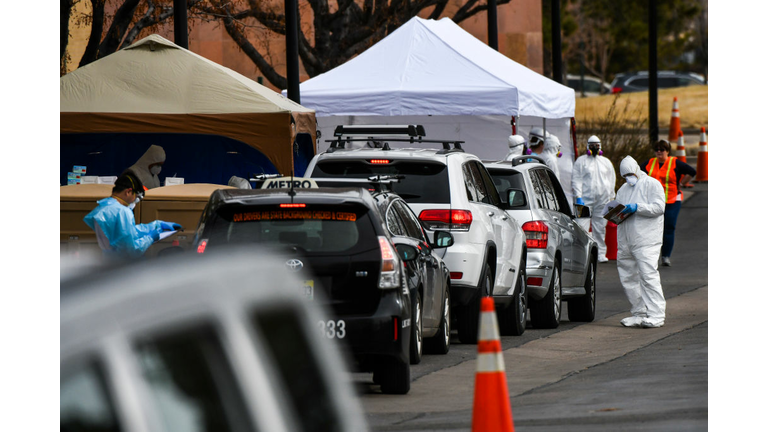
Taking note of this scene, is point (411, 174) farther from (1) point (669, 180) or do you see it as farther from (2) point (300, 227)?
(1) point (669, 180)

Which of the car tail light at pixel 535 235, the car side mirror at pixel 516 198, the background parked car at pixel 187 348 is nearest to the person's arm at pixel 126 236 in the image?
the car side mirror at pixel 516 198

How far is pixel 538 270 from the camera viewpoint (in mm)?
13445

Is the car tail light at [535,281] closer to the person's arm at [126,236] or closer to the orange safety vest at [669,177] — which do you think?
the person's arm at [126,236]

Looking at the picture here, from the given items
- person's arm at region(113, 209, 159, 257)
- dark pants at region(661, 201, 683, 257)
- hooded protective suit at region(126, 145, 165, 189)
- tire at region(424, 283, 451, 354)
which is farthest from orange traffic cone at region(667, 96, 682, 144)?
person's arm at region(113, 209, 159, 257)

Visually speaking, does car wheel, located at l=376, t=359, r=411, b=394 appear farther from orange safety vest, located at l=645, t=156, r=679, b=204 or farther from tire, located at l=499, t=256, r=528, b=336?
orange safety vest, located at l=645, t=156, r=679, b=204

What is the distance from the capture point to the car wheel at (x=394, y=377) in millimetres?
8891

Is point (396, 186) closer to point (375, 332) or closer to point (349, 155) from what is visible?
point (349, 155)

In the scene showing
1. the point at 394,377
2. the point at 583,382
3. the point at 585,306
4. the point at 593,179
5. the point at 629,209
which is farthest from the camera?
the point at 593,179

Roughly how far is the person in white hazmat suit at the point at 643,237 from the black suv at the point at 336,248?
5161 millimetres

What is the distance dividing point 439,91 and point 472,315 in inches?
285

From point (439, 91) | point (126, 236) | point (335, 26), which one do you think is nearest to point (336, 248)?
point (126, 236)

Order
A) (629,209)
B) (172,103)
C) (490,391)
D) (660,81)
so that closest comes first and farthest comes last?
(490,391) < (629,209) < (172,103) < (660,81)

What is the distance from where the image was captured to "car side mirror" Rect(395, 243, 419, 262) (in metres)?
9.35

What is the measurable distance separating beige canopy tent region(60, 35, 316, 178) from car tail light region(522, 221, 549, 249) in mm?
2538
